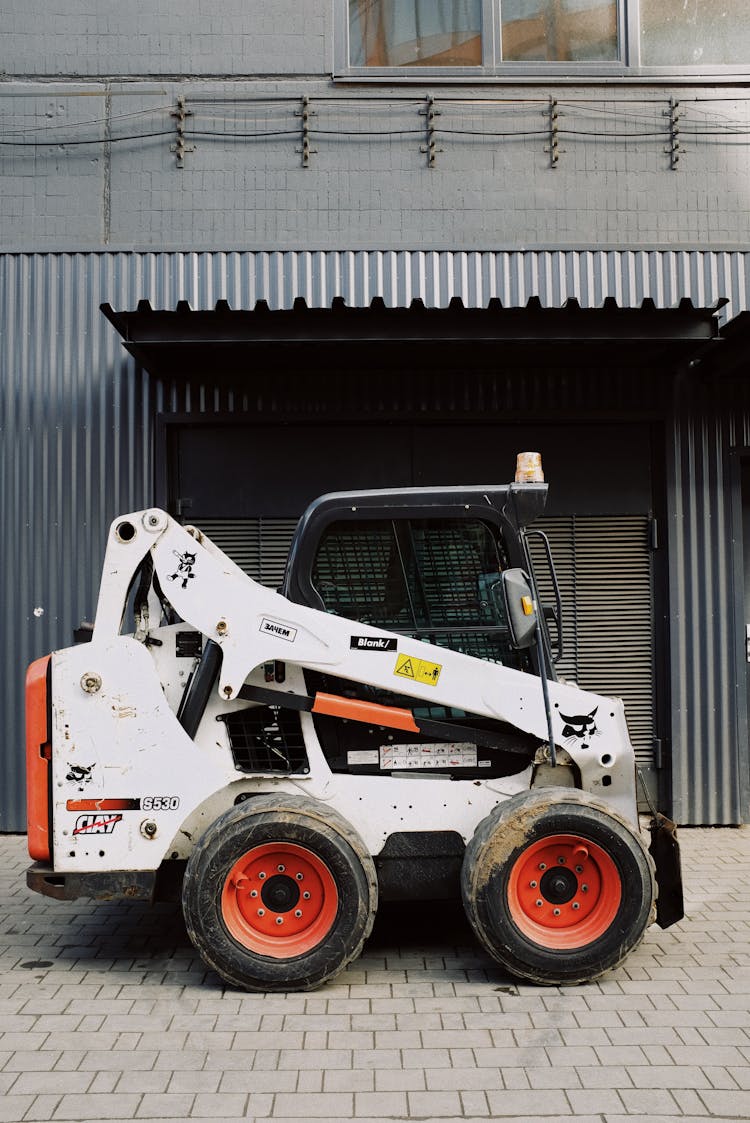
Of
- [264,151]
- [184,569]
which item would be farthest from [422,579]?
[264,151]

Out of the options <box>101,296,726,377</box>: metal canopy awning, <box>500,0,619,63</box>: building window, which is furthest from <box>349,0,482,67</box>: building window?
<box>101,296,726,377</box>: metal canopy awning

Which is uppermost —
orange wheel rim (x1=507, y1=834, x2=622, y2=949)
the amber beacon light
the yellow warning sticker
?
the amber beacon light

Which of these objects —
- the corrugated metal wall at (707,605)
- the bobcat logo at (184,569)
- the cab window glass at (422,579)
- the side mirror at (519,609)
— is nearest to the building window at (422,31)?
the corrugated metal wall at (707,605)

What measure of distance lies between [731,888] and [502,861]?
2665 millimetres

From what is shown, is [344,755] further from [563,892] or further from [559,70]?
[559,70]

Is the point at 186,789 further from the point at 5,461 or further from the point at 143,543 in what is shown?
the point at 5,461

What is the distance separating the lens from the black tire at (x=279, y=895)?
5266 millimetres

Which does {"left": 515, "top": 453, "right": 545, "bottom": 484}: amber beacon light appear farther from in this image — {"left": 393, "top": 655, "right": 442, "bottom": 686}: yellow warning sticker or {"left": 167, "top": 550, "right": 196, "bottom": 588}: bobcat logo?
{"left": 167, "top": 550, "right": 196, "bottom": 588}: bobcat logo

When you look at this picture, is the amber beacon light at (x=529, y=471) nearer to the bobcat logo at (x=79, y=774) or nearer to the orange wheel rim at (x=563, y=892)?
Result: the orange wheel rim at (x=563, y=892)

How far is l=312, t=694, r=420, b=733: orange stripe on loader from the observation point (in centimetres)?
560

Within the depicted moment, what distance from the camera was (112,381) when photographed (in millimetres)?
8828

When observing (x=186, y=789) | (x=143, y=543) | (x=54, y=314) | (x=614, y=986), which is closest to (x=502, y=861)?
(x=614, y=986)

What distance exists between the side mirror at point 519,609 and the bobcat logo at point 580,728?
1.80 ft

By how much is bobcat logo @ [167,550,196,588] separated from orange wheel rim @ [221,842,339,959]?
4.81 feet
